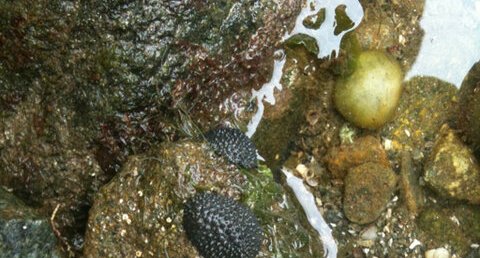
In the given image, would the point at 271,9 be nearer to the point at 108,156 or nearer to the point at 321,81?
the point at 321,81

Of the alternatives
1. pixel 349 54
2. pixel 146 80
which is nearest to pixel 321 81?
pixel 349 54

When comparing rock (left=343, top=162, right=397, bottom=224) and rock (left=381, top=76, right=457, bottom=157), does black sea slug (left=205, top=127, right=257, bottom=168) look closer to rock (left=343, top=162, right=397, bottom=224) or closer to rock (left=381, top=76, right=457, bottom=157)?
rock (left=343, top=162, right=397, bottom=224)

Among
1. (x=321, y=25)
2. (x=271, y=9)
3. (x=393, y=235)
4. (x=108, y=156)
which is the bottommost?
Result: (x=393, y=235)

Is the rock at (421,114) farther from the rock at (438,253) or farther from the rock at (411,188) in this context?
the rock at (438,253)

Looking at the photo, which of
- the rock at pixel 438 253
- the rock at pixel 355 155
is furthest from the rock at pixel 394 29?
the rock at pixel 438 253

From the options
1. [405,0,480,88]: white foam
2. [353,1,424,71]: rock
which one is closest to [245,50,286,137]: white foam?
[353,1,424,71]: rock

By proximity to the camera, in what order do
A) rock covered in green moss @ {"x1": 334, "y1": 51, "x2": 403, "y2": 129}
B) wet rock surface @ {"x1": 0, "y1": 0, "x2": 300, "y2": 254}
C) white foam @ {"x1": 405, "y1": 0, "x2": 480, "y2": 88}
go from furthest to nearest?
A: white foam @ {"x1": 405, "y1": 0, "x2": 480, "y2": 88}, rock covered in green moss @ {"x1": 334, "y1": 51, "x2": 403, "y2": 129}, wet rock surface @ {"x1": 0, "y1": 0, "x2": 300, "y2": 254}
